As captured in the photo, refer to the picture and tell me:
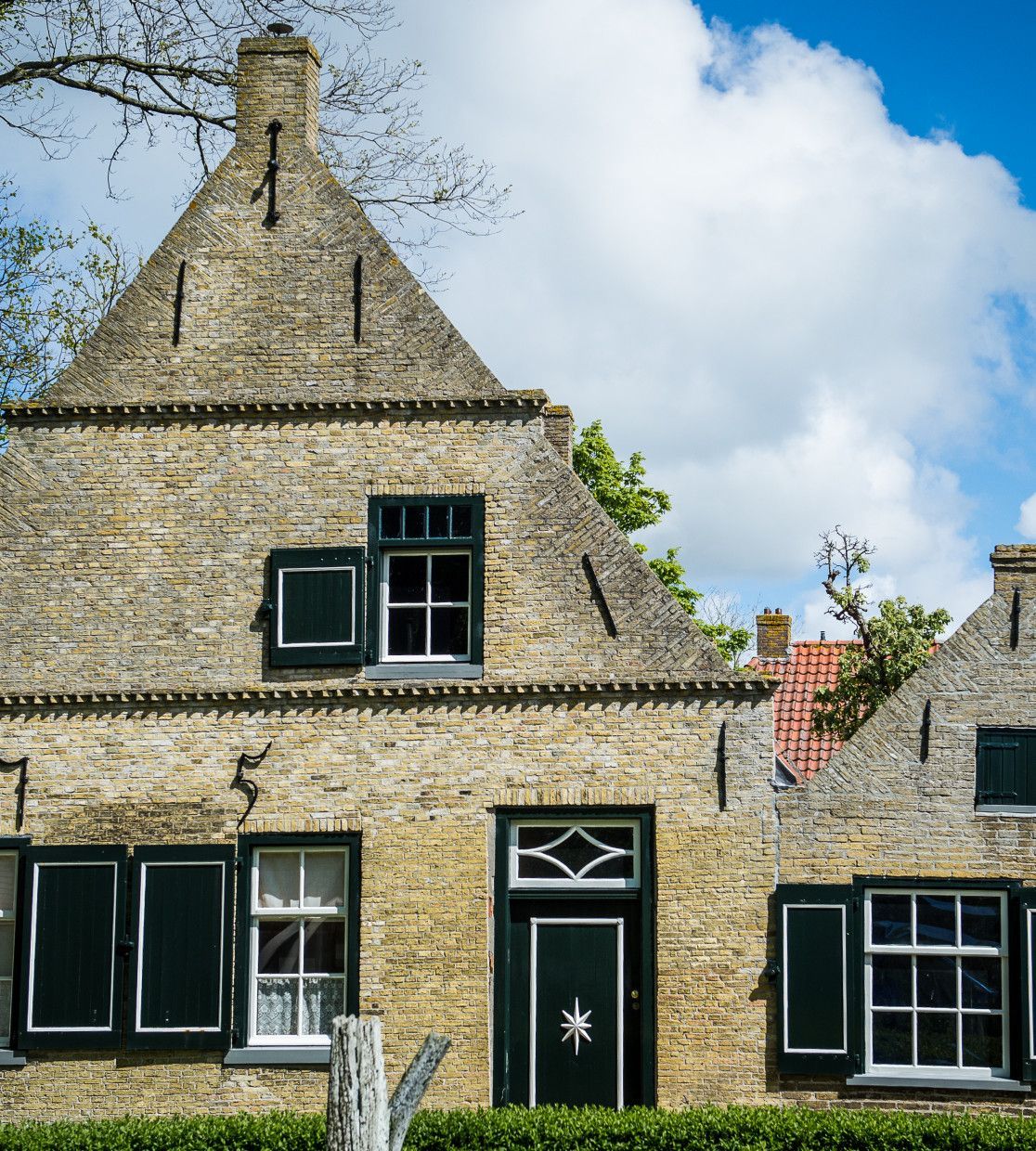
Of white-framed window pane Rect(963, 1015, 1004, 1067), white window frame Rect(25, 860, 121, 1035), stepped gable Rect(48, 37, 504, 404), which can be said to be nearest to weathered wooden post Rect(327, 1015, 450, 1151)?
white window frame Rect(25, 860, 121, 1035)

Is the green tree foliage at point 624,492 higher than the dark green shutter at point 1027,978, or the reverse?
the green tree foliage at point 624,492

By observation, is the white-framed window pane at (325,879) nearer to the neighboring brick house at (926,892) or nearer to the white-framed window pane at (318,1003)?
the white-framed window pane at (318,1003)

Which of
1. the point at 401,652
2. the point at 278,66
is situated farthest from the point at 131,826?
the point at 278,66

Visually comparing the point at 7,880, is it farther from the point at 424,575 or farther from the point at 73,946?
the point at 424,575

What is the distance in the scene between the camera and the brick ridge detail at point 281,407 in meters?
13.0

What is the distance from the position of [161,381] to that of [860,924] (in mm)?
7937

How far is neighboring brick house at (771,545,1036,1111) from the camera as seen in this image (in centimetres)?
1195

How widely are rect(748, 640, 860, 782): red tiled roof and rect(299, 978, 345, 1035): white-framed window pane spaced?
10.3 metres

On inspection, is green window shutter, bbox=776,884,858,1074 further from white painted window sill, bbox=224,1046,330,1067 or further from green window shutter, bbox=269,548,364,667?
green window shutter, bbox=269,548,364,667

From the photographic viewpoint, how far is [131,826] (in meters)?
12.6

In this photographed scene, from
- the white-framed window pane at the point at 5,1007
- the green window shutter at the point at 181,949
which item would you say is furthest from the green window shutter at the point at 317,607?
the white-framed window pane at the point at 5,1007

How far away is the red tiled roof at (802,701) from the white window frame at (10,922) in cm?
1184

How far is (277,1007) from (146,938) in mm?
1278

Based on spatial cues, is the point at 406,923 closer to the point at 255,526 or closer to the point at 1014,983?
the point at 255,526
